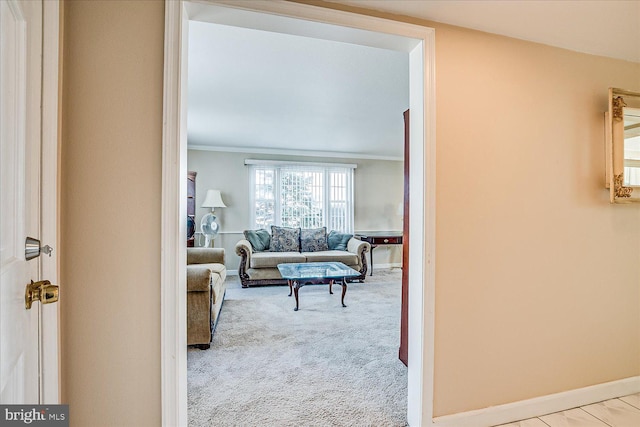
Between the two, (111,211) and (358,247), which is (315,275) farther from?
(111,211)

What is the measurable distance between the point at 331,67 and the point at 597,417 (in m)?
2.93

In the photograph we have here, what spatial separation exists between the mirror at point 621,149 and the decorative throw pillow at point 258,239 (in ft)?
14.7

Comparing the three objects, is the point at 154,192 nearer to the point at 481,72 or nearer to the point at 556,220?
the point at 481,72

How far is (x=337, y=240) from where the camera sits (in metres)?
5.69

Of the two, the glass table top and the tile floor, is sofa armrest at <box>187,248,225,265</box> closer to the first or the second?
the glass table top

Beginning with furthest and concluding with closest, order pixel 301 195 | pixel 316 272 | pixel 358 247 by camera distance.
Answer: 1. pixel 301 195
2. pixel 358 247
3. pixel 316 272

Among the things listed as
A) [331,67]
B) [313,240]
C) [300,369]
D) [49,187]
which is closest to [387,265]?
[313,240]

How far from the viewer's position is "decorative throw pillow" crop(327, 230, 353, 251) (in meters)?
5.62

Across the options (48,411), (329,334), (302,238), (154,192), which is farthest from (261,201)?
(48,411)

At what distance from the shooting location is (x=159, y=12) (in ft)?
4.12

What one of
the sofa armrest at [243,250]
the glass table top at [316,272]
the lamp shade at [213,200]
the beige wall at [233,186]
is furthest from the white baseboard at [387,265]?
the lamp shade at [213,200]

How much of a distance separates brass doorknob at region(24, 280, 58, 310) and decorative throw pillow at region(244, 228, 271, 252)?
4.44 metres

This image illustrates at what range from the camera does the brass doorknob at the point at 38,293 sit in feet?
2.68

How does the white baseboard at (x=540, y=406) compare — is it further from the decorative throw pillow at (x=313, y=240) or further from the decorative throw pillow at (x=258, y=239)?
the decorative throw pillow at (x=258, y=239)
